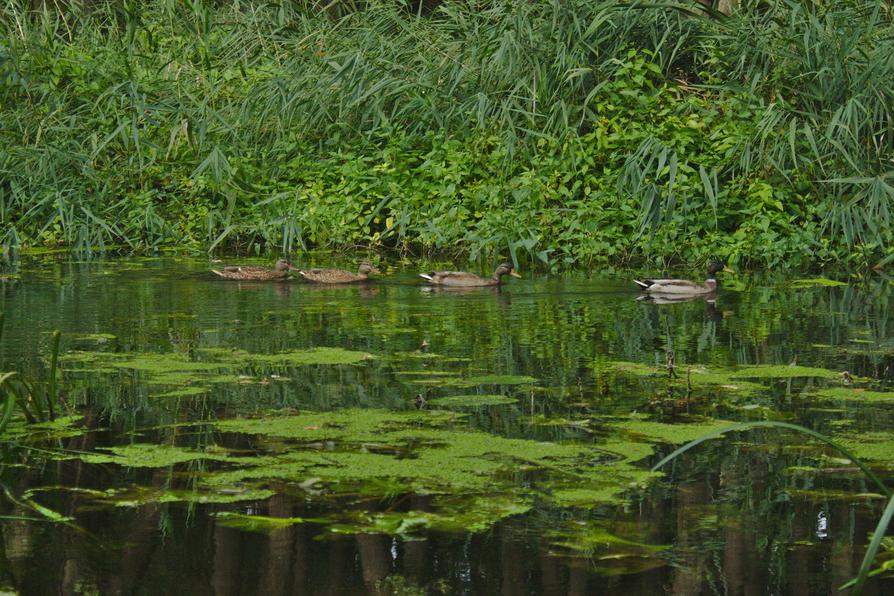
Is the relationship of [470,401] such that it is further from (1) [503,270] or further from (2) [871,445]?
(1) [503,270]

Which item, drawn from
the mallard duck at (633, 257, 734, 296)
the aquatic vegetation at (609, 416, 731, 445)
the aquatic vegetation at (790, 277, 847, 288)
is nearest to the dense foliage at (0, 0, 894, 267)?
the aquatic vegetation at (790, 277, 847, 288)

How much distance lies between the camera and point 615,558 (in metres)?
5.04

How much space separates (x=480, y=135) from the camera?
15539 mm

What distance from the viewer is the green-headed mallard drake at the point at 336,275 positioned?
1275 centimetres

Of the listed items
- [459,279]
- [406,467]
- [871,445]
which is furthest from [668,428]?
[459,279]

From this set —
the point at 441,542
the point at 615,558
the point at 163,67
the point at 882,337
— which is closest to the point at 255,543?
the point at 441,542

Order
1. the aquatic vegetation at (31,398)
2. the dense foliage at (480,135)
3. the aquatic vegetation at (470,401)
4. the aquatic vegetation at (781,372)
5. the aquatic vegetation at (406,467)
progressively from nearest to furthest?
the aquatic vegetation at (406,467)
the aquatic vegetation at (31,398)
the aquatic vegetation at (470,401)
the aquatic vegetation at (781,372)
the dense foliage at (480,135)

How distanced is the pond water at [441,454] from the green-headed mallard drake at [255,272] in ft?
6.41

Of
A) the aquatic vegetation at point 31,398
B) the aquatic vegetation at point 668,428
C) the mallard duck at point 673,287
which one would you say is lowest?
the aquatic vegetation at point 668,428

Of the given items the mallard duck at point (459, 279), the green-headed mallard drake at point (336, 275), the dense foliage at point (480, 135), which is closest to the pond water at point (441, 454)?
the mallard duck at point (459, 279)

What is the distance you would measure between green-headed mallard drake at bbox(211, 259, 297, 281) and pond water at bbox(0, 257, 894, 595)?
195cm

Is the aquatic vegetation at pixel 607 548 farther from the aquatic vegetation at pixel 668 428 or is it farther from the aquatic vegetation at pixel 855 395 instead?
the aquatic vegetation at pixel 855 395

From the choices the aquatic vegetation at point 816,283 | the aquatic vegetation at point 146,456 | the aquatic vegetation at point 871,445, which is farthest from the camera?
the aquatic vegetation at point 816,283

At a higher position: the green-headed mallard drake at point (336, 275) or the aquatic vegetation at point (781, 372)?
the green-headed mallard drake at point (336, 275)
